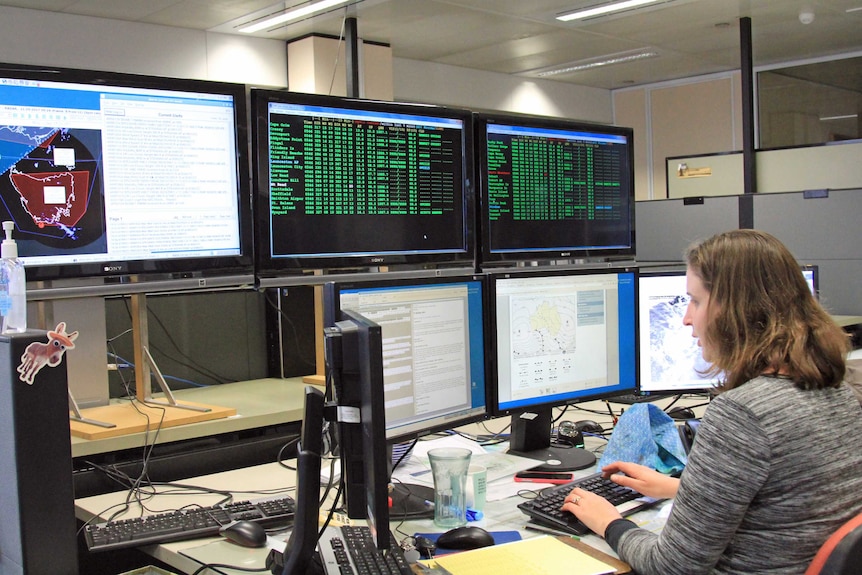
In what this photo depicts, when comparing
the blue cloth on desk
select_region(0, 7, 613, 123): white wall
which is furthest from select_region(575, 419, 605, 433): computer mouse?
select_region(0, 7, 613, 123): white wall

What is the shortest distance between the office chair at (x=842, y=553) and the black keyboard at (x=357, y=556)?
1.89 ft

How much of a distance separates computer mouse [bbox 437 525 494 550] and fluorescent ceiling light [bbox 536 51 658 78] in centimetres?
644

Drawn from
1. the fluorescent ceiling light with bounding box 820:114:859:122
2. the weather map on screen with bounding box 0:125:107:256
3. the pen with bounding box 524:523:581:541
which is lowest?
the pen with bounding box 524:523:581:541

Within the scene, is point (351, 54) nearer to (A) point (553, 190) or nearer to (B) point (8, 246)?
(A) point (553, 190)

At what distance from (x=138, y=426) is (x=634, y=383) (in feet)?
3.84

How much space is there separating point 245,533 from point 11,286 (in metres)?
0.61

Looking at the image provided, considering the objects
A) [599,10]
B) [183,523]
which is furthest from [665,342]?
[599,10]

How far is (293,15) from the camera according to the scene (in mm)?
5484

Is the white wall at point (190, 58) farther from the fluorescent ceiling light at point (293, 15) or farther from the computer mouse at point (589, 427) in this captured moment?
the computer mouse at point (589, 427)

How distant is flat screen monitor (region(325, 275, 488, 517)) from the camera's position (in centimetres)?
153

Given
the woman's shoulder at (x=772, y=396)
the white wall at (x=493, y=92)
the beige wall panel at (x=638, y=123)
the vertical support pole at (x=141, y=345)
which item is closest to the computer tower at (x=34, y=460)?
the vertical support pole at (x=141, y=345)

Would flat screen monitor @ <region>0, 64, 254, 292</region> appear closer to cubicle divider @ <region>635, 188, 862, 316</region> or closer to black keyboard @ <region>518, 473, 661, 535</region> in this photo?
black keyboard @ <region>518, 473, 661, 535</region>

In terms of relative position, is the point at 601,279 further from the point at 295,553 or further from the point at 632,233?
the point at 295,553

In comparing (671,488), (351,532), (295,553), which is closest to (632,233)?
(671,488)
